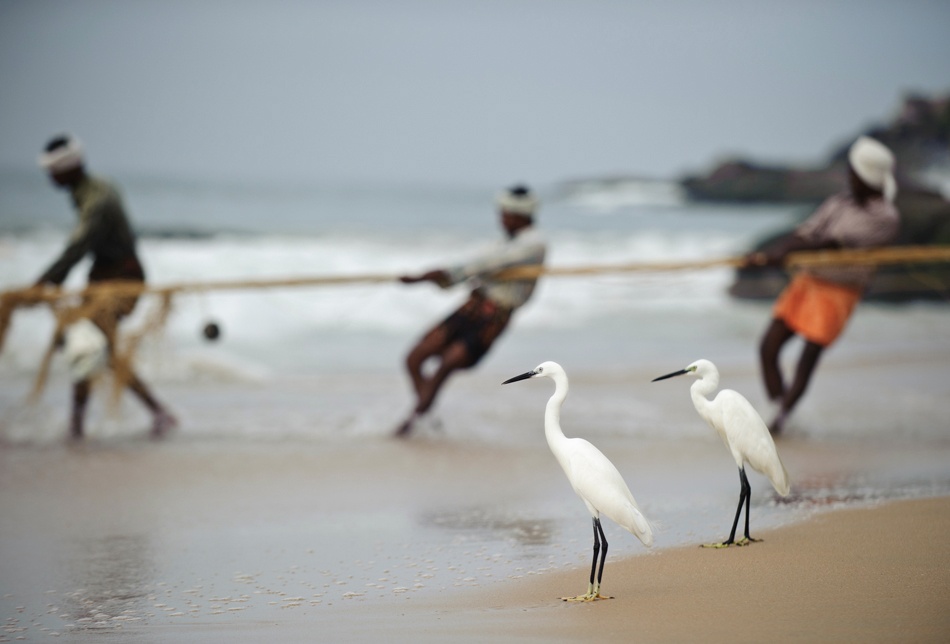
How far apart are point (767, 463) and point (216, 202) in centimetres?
1965

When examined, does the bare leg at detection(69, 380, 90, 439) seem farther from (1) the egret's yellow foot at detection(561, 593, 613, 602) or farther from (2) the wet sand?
(1) the egret's yellow foot at detection(561, 593, 613, 602)

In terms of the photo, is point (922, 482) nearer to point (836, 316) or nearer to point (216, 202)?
point (836, 316)

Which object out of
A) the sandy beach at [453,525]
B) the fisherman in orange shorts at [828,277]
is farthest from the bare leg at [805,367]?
the sandy beach at [453,525]

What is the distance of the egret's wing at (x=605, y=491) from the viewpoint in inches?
147

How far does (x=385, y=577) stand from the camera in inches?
169

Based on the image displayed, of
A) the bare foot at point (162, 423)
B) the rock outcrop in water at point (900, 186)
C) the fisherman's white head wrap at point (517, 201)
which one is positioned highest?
the fisherman's white head wrap at point (517, 201)

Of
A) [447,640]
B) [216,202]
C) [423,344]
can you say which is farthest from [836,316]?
[216,202]

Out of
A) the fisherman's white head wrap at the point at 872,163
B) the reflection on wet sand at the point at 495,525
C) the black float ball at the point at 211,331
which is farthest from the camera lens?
the black float ball at the point at 211,331

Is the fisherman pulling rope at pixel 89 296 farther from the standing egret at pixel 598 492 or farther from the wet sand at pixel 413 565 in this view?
the standing egret at pixel 598 492

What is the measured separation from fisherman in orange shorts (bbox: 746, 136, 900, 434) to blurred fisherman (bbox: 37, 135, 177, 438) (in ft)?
12.5

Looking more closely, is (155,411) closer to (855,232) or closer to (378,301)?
(855,232)

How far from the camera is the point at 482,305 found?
7.37 m

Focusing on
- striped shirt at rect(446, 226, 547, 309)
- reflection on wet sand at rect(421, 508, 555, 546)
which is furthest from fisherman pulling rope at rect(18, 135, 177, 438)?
reflection on wet sand at rect(421, 508, 555, 546)

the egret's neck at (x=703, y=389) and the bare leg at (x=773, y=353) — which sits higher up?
the egret's neck at (x=703, y=389)
